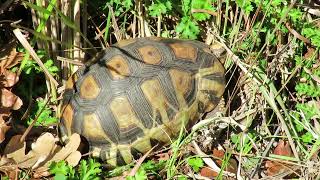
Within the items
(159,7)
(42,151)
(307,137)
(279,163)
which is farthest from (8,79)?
(307,137)

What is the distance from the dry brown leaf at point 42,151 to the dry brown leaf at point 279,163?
4.38 feet

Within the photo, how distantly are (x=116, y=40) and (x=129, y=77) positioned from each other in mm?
701

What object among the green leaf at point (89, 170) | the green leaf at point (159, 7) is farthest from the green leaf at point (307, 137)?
the green leaf at point (89, 170)

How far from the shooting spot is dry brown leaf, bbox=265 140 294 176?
3251 millimetres

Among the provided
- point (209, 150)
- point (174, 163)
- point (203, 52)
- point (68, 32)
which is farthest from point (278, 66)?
point (68, 32)

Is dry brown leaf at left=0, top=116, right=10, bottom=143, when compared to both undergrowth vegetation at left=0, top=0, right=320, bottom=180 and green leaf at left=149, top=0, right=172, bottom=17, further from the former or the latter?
green leaf at left=149, top=0, right=172, bottom=17

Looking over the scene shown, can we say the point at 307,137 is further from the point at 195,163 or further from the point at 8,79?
the point at 8,79

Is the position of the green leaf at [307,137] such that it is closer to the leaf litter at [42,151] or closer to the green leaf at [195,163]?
the green leaf at [195,163]

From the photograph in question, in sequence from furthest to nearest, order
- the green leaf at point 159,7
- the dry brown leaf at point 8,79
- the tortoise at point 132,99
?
the green leaf at point 159,7, the dry brown leaf at point 8,79, the tortoise at point 132,99

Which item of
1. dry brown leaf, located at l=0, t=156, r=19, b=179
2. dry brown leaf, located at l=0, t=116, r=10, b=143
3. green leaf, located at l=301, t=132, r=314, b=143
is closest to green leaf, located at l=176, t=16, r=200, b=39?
green leaf, located at l=301, t=132, r=314, b=143

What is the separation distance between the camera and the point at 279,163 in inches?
127

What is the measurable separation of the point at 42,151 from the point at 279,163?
1.62m

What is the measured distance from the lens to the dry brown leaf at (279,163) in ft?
10.7

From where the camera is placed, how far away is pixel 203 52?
11.6ft
